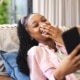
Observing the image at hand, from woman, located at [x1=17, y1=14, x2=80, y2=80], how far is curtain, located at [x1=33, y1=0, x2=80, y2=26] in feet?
3.70

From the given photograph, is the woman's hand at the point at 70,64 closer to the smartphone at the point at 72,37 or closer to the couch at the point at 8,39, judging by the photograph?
the smartphone at the point at 72,37

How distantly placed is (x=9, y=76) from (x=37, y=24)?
0.46 meters

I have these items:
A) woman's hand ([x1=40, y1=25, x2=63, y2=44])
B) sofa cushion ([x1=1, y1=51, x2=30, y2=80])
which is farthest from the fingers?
sofa cushion ([x1=1, y1=51, x2=30, y2=80])

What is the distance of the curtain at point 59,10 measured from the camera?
272 cm

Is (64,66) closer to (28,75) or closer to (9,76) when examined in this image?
(28,75)

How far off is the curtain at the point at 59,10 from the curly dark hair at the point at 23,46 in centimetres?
114

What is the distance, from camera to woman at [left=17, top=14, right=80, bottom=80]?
4.44 ft

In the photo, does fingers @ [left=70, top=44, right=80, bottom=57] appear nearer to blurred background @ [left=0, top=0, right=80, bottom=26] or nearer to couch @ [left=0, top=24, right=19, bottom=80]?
couch @ [left=0, top=24, right=19, bottom=80]

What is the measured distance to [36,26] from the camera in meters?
1.53

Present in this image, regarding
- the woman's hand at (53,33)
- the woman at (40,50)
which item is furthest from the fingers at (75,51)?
the woman's hand at (53,33)

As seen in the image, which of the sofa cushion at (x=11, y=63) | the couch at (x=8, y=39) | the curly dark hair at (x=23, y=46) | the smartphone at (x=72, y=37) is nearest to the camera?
the smartphone at (x=72, y=37)

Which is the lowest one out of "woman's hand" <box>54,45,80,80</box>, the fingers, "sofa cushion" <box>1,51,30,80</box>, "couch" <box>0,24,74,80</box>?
"sofa cushion" <box>1,51,30,80</box>

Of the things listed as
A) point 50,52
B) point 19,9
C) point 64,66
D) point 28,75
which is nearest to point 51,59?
point 50,52

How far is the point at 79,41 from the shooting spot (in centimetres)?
89
